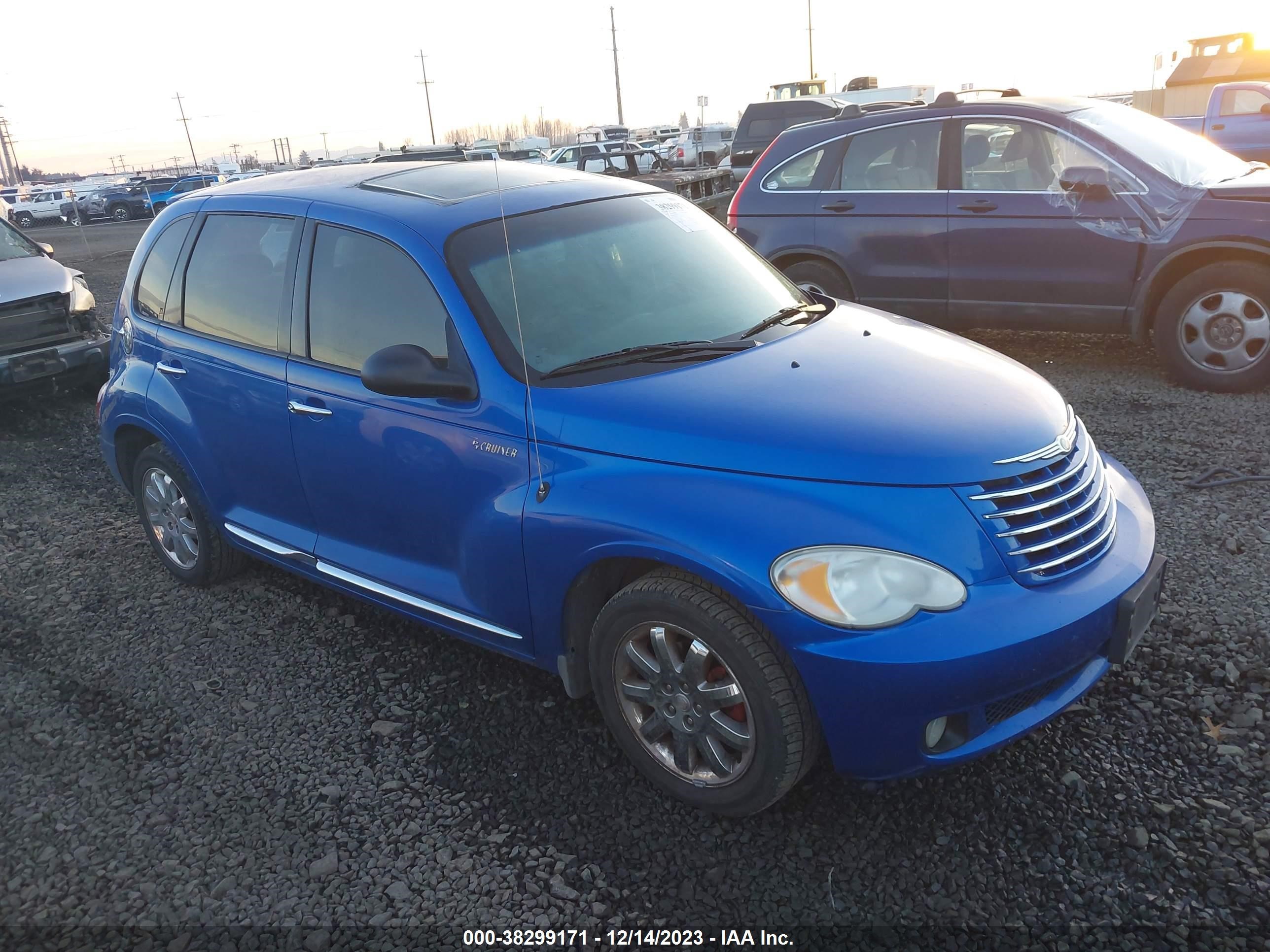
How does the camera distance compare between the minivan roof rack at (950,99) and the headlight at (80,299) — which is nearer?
the minivan roof rack at (950,99)

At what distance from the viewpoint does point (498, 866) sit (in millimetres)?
2678

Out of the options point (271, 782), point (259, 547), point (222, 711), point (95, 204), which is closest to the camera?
point (271, 782)

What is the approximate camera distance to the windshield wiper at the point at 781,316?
10.9 feet

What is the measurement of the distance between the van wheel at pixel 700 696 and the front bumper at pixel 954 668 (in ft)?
0.30

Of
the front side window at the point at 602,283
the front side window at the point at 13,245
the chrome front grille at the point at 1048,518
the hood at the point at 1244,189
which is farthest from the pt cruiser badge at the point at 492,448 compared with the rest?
the front side window at the point at 13,245

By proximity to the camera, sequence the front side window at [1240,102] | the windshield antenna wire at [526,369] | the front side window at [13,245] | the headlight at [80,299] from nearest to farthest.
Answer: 1. the windshield antenna wire at [526,369]
2. the headlight at [80,299]
3. the front side window at [13,245]
4. the front side window at [1240,102]

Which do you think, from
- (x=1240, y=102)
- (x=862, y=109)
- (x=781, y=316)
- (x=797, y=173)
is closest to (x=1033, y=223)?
Answer: (x=797, y=173)

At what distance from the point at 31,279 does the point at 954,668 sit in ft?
27.6

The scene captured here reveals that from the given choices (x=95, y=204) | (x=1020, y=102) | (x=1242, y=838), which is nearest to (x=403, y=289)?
(x=1242, y=838)

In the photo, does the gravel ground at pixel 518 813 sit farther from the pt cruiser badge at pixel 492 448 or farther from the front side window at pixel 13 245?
the front side window at pixel 13 245

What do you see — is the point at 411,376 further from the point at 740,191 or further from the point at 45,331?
the point at 45,331

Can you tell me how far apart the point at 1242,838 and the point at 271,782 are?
2874mm

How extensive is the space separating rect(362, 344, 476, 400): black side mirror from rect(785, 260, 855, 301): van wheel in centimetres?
490

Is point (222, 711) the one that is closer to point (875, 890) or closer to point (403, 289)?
point (403, 289)
